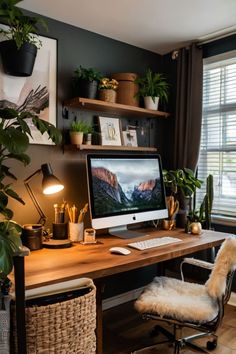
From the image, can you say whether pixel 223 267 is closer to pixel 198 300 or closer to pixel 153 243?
pixel 198 300

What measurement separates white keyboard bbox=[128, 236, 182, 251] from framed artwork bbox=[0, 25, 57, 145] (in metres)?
1.01

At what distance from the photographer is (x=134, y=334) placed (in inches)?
97.0

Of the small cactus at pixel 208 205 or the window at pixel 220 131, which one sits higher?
the window at pixel 220 131

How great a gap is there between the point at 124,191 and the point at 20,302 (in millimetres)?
1390

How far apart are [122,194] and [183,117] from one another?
113cm

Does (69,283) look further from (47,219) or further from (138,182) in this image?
(138,182)

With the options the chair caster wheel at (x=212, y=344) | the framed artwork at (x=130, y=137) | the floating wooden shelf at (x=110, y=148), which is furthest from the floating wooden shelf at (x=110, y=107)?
the chair caster wheel at (x=212, y=344)

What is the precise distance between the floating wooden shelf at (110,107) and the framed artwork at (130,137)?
6.3 inches

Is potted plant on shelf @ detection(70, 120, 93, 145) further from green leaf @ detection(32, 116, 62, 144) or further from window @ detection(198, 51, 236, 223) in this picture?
window @ detection(198, 51, 236, 223)

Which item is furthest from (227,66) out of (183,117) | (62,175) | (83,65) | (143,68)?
(62,175)

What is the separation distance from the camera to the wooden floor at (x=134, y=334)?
2.24 meters

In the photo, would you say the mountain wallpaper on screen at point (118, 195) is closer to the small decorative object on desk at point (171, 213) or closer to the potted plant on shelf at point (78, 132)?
the small decorative object on desk at point (171, 213)

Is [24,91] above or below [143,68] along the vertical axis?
below

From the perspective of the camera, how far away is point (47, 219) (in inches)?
98.5
